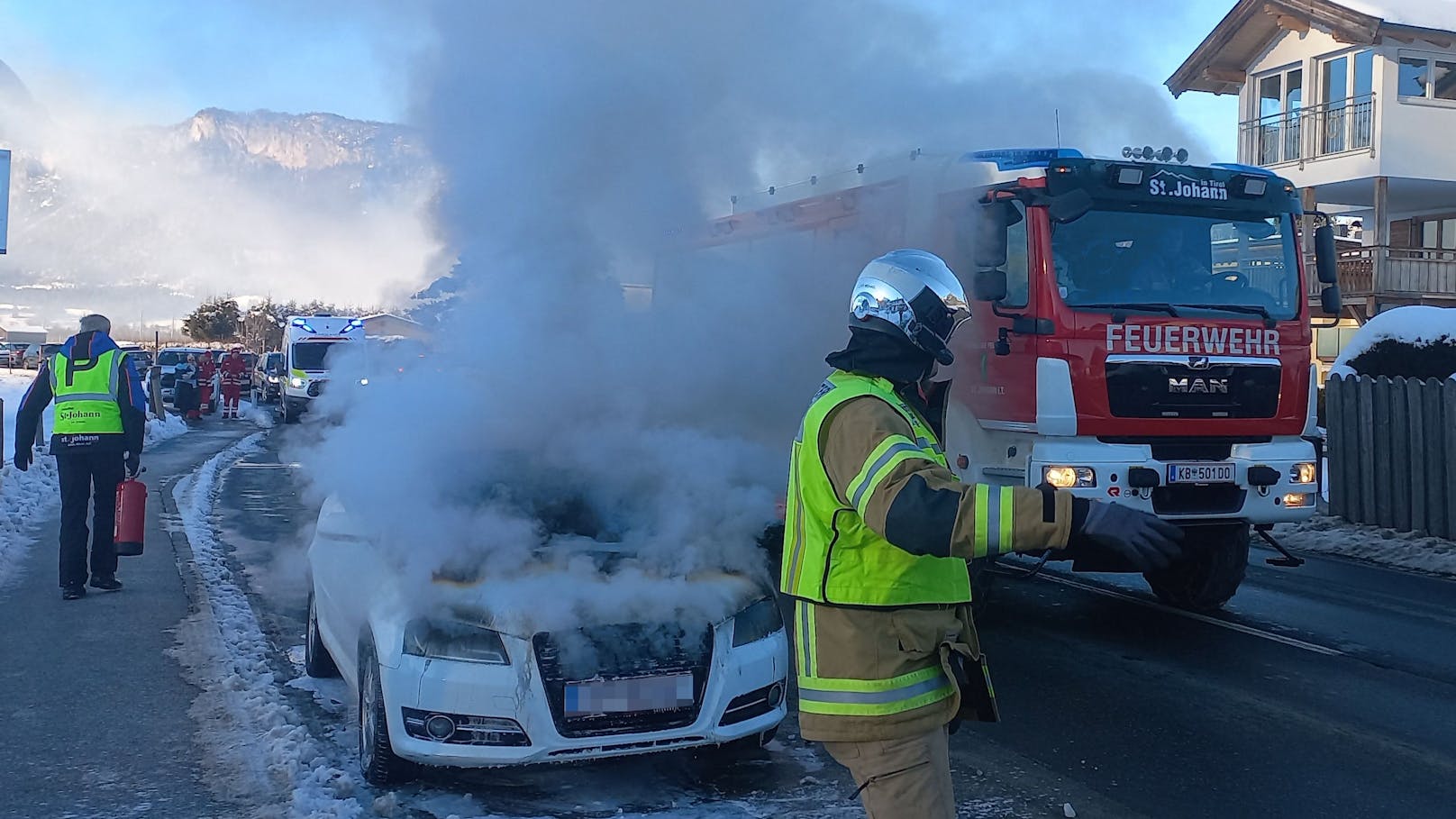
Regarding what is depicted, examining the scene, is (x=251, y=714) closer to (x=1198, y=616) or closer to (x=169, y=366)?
(x=1198, y=616)

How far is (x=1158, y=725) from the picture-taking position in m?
5.57

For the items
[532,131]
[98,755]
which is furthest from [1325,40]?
[98,755]

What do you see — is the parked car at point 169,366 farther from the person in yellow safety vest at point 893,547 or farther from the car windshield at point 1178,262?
the person in yellow safety vest at point 893,547

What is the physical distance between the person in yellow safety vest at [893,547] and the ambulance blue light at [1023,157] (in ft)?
16.0

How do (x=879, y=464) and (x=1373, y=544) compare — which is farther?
(x=1373, y=544)

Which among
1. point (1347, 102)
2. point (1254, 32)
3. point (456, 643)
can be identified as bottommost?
point (456, 643)

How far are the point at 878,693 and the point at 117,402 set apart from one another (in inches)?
280

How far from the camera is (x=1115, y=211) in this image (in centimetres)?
731

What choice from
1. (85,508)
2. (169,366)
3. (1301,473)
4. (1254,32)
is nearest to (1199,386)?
(1301,473)

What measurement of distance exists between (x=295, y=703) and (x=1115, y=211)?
17.7ft

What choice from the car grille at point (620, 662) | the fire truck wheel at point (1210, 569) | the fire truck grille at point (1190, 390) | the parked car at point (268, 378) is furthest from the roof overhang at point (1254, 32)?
the car grille at point (620, 662)

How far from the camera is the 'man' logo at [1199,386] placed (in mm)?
7070

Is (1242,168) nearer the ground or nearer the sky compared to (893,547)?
nearer the sky

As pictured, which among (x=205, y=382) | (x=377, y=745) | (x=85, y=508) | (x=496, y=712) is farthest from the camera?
(x=205, y=382)
